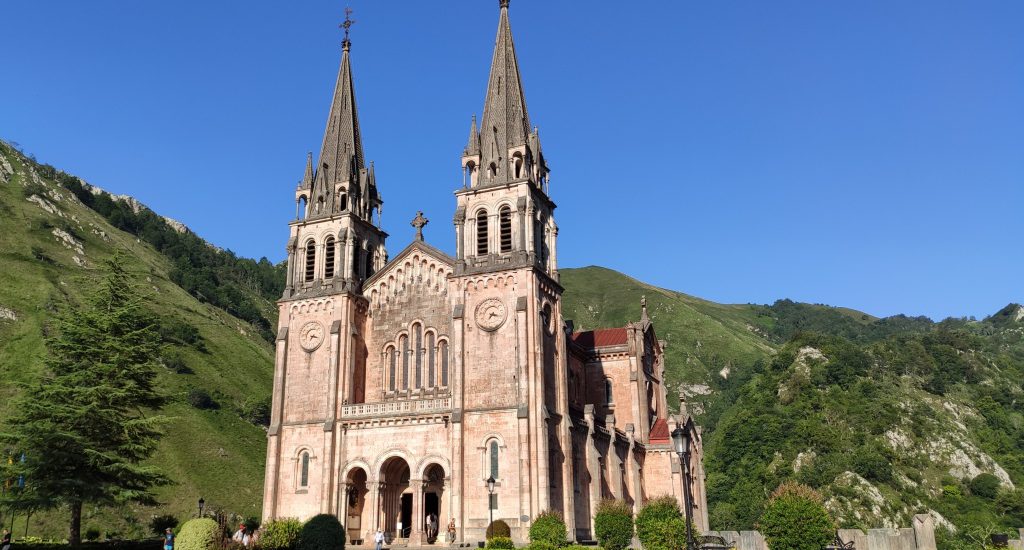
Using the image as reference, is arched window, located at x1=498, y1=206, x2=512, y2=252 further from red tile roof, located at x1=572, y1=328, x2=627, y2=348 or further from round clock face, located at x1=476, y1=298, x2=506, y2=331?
red tile roof, located at x1=572, y1=328, x2=627, y2=348

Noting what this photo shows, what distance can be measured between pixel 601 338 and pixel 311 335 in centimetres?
2166

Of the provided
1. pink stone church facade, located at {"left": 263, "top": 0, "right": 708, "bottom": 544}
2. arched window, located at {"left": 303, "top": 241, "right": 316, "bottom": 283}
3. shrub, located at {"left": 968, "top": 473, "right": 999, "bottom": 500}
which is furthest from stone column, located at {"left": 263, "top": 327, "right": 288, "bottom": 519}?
shrub, located at {"left": 968, "top": 473, "right": 999, "bottom": 500}

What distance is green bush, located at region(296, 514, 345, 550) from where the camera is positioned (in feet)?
106

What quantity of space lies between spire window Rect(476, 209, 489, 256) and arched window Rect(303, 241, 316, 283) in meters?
11.6

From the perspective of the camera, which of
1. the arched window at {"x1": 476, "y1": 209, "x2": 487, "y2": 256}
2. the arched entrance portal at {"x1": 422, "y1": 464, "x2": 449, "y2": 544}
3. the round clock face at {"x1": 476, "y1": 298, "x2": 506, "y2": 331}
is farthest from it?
the arched window at {"x1": 476, "y1": 209, "x2": 487, "y2": 256}

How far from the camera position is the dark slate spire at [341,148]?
54.7 metres

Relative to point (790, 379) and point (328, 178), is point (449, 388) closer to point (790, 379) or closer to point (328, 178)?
point (328, 178)

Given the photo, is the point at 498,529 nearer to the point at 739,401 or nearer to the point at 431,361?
the point at 431,361

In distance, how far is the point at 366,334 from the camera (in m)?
51.7

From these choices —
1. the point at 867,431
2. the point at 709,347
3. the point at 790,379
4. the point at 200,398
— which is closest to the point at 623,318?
the point at 709,347

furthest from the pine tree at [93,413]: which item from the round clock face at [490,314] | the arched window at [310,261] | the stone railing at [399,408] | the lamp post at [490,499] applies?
the round clock face at [490,314]

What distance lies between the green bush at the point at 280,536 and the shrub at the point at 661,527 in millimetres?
15149

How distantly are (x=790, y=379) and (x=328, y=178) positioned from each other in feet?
290

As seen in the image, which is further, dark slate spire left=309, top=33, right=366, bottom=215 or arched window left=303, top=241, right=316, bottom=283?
dark slate spire left=309, top=33, right=366, bottom=215
